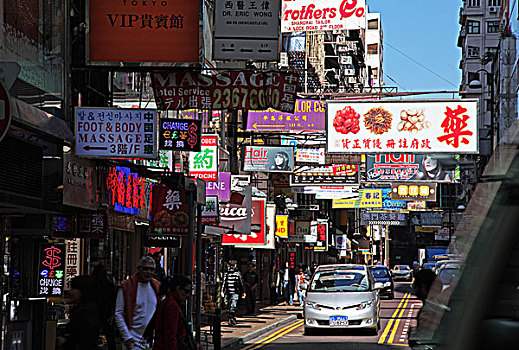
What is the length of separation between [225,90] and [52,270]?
534 centimetres

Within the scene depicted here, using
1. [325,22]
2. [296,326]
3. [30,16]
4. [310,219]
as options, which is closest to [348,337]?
[296,326]

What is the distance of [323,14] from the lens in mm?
27109

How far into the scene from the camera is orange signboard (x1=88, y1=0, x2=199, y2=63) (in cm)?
1566

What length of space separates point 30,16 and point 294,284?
2969cm

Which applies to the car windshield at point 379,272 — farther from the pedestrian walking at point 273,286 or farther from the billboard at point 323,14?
the billboard at point 323,14

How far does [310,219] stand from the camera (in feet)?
167

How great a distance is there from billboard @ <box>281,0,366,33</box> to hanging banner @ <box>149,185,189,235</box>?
1180 cm

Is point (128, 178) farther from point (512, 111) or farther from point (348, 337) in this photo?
point (512, 111)

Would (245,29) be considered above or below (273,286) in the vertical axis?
above

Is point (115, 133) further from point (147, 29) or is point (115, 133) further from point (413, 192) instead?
point (413, 192)

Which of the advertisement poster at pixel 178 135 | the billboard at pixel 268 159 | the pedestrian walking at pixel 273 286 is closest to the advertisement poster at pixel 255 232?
the billboard at pixel 268 159

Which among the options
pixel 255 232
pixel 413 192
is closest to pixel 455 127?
pixel 255 232

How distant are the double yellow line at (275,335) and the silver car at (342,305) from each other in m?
0.99

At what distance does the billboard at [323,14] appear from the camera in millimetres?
26766
